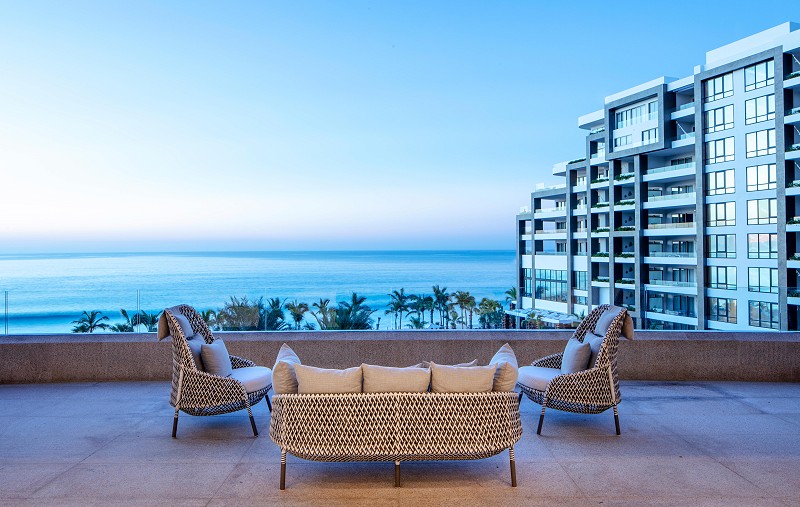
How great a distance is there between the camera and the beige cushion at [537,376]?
16.0 ft

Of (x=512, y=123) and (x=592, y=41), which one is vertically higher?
(x=592, y=41)

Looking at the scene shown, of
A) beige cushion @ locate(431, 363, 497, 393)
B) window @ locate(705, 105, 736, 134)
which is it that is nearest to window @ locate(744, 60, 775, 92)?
window @ locate(705, 105, 736, 134)

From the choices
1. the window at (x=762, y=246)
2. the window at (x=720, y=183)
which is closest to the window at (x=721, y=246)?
the window at (x=762, y=246)

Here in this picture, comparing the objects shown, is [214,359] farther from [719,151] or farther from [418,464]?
[719,151]

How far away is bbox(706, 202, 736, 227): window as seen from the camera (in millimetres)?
30266

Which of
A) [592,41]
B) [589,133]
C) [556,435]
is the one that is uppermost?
[589,133]

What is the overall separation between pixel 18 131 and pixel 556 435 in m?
11.6

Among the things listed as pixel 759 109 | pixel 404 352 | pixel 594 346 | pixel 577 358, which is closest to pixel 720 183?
pixel 759 109

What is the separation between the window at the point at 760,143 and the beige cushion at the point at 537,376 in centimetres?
3010

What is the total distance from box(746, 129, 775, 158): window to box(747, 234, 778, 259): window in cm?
453

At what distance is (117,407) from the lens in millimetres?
5496

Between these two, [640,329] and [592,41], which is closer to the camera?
[640,329]


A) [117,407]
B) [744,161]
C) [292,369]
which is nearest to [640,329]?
[292,369]

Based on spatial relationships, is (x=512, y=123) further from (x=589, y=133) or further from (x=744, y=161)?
(x=589, y=133)
